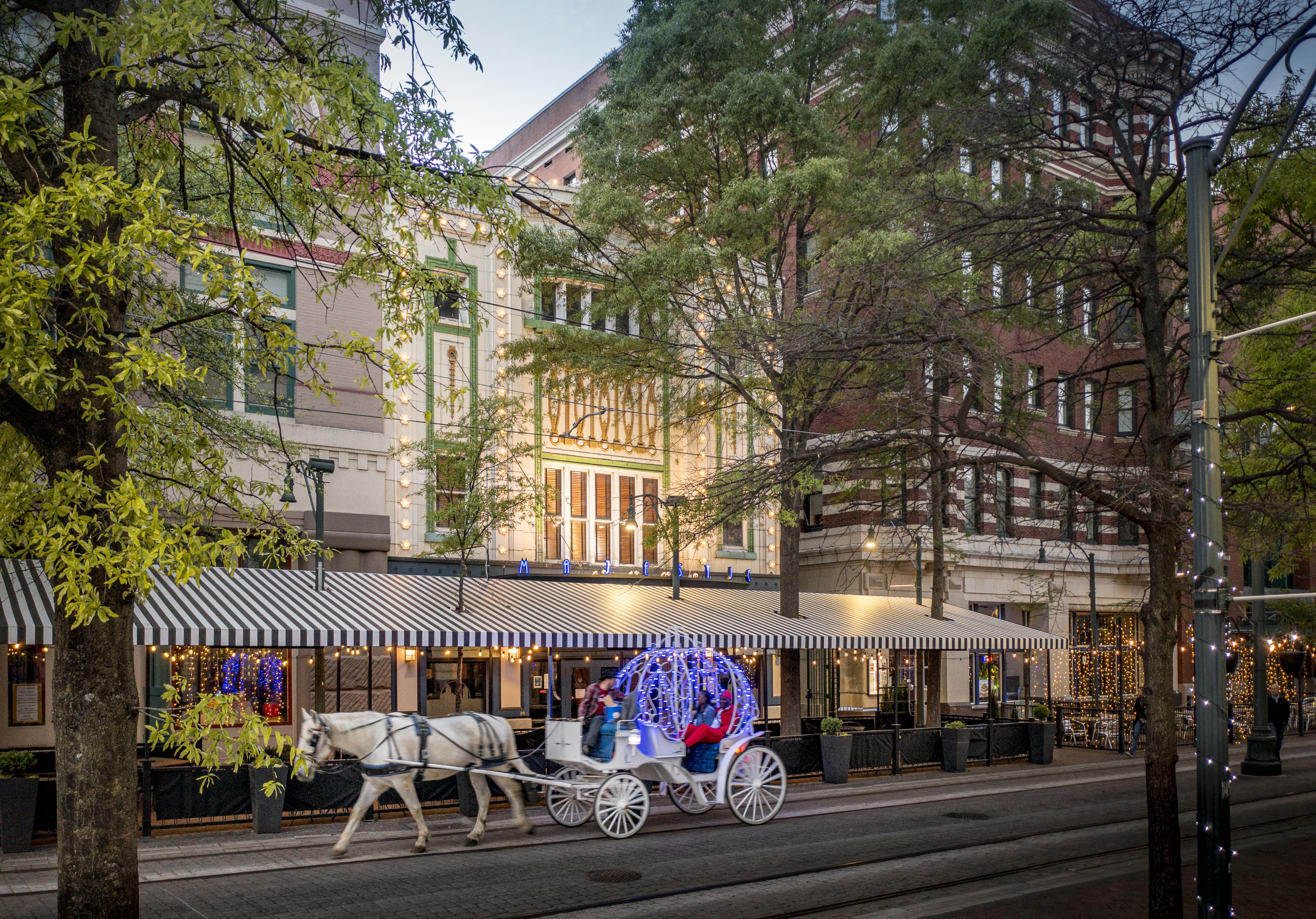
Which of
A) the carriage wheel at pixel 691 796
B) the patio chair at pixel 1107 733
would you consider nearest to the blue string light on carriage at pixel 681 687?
the carriage wheel at pixel 691 796

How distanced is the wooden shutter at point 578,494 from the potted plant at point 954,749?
11.0 meters

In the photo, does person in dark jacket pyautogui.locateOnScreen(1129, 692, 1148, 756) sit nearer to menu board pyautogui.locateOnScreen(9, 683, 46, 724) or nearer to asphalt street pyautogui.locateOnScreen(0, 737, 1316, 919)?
asphalt street pyautogui.locateOnScreen(0, 737, 1316, 919)

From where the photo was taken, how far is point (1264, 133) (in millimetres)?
12539

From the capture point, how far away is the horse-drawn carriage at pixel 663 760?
596 inches

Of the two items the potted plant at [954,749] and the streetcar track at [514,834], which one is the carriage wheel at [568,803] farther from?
the potted plant at [954,749]

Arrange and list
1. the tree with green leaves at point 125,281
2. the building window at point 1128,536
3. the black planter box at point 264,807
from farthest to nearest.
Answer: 1. the building window at point 1128,536
2. the black planter box at point 264,807
3. the tree with green leaves at point 125,281

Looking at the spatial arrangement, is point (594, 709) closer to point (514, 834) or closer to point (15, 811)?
point (514, 834)

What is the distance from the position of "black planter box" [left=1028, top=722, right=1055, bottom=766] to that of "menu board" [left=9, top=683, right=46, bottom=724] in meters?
20.5

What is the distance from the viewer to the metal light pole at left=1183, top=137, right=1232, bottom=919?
7914mm

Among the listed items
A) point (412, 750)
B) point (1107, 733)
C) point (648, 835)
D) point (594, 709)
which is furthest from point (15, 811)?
point (1107, 733)

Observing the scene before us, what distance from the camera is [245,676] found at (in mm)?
23719

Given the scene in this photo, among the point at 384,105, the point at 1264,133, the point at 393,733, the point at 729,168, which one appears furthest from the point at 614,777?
the point at 729,168

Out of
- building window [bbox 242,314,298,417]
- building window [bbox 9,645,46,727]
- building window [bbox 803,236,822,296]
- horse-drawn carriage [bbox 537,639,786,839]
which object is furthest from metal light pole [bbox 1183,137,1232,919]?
building window [bbox 9,645,46,727]

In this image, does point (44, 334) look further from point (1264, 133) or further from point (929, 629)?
point (929, 629)
